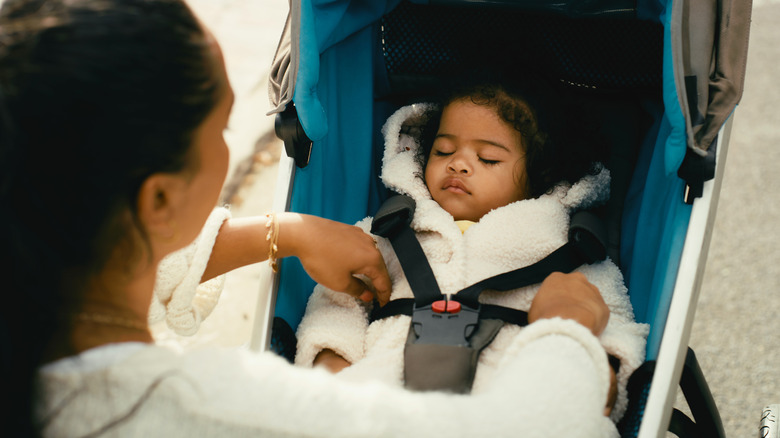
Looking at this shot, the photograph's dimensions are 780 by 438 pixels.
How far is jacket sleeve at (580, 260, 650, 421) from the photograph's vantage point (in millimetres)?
1144

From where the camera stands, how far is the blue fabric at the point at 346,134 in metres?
1.56

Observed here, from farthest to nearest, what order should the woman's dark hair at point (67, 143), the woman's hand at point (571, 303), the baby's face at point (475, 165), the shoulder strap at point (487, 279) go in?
the baby's face at point (475, 165) → the shoulder strap at point (487, 279) → the woman's hand at point (571, 303) → the woman's dark hair at point (67, 143)

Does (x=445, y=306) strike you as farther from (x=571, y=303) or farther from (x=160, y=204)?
(x=160, y=204)

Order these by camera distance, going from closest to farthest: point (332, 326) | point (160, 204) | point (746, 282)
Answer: point (160, 204) → point (332, 326) → point (746, 282)

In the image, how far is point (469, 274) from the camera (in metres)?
1.39

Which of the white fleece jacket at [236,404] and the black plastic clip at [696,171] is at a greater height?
the black plastic clip at [696,171]

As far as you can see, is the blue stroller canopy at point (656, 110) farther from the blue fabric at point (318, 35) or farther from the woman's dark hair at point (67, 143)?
the woman's dark hair at point (67, 143)

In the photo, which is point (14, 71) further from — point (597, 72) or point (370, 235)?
point (597, 72)

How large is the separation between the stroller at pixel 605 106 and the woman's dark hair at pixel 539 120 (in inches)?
2.1

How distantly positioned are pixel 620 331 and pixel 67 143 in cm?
97

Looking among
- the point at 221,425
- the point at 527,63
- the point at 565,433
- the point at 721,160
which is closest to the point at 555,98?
the point at 527,63

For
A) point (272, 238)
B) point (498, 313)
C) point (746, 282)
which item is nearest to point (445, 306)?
point (498, 313)

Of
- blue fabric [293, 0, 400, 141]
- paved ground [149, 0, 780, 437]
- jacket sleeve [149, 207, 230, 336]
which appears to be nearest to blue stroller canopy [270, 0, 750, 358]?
blue fabric [293, 0, 400, 141]

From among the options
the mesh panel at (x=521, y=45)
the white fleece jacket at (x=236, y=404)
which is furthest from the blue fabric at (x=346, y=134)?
the white fleece jacket at (x=236, y=404)
